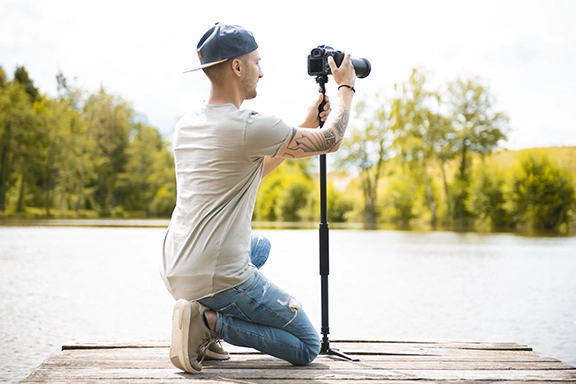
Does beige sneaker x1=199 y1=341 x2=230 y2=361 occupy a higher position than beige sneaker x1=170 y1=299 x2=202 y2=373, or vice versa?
beige sneaker x1=170 y1=299 x2=202 y2=373

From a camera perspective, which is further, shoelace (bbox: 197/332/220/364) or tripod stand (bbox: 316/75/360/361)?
tripod stand (bbox: 316/75/360/361)

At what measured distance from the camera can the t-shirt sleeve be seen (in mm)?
2250

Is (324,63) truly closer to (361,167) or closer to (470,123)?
(470,123)

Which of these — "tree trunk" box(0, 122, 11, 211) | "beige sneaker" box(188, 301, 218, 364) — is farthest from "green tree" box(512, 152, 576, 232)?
"tree trunk" box(0, 122, 11, 211)

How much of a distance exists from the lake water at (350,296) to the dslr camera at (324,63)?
1.38 meters

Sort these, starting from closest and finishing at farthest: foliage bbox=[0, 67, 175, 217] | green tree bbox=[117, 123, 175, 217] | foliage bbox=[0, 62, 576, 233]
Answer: foliage bbox=[0, 62, 576, 233]
foliage bbox=[0, 67, 175, 217]
green tree bbox=[117, 123, 175, 217]

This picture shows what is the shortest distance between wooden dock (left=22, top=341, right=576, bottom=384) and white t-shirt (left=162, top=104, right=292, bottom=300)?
37 cm

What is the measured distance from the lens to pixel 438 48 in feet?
205

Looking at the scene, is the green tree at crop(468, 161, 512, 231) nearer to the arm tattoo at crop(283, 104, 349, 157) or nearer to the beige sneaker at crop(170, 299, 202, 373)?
the arm tattoo at crop(283, 104, 349, 157)

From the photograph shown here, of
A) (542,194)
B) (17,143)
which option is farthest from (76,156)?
(542,194)

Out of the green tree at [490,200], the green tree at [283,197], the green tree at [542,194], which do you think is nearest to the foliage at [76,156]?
the green tree at [283,197]

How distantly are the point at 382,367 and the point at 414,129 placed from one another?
1367 inches

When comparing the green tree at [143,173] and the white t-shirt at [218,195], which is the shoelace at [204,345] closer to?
the white t-shirt at [218,195]

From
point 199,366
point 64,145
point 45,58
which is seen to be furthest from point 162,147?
point 199,366
